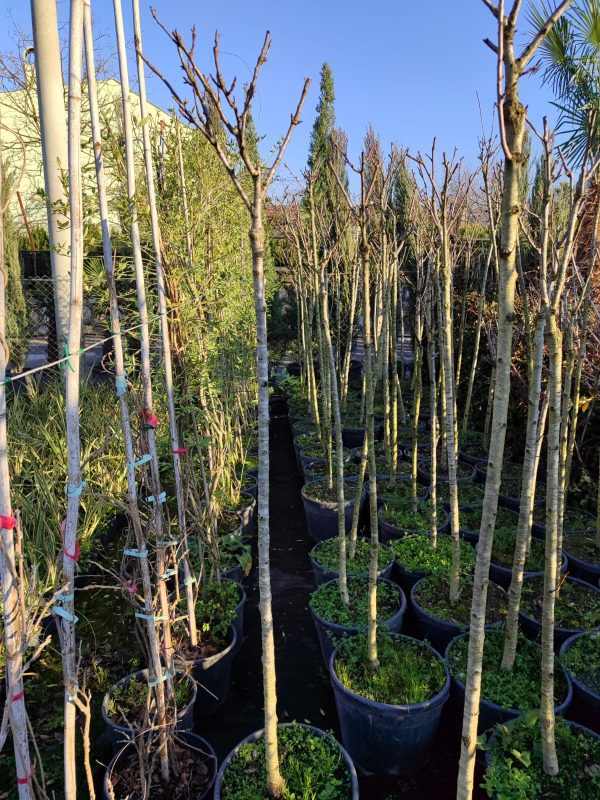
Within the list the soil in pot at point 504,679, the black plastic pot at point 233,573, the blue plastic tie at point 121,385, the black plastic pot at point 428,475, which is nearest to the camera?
the blue plastic tie at point 121,385

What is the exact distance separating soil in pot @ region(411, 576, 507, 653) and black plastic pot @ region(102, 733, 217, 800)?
1.24 m

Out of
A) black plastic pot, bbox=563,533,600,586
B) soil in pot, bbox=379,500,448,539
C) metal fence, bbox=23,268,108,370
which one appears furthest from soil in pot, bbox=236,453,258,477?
black plastic pot, bbox=563,533,600,586

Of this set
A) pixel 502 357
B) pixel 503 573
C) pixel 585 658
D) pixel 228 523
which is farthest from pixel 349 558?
pixel 502 357

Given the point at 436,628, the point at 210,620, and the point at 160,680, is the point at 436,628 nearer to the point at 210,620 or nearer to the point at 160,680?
the point at 210,620

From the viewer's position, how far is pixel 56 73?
431 centimetres

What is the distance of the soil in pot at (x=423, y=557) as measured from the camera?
10.5 ft

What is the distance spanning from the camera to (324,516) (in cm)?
416

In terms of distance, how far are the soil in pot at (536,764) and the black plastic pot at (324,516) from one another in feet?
7.05

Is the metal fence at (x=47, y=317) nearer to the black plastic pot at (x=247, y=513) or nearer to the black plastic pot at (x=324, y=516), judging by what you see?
the black plastic pot at (x=247, y=513)

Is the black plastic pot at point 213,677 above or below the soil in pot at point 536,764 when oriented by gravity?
below

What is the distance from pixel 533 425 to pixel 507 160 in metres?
1.12

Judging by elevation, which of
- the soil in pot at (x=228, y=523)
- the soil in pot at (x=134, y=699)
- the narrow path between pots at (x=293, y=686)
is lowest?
the narrow path between pots at (x=293, y=686)

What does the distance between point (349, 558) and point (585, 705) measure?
1.45 m

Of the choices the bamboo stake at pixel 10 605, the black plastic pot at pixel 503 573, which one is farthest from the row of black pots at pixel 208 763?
the black plastic pot at pixel 503 573
